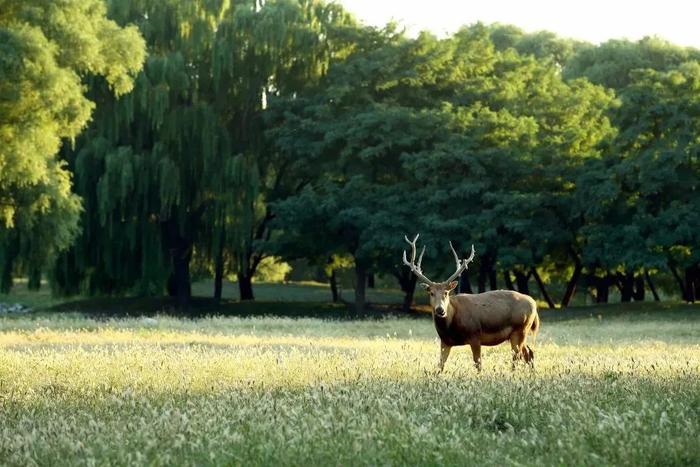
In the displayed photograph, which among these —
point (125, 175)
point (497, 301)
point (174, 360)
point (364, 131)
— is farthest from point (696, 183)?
point (174, 360)

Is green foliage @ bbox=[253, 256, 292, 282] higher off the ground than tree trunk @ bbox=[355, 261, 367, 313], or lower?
higher

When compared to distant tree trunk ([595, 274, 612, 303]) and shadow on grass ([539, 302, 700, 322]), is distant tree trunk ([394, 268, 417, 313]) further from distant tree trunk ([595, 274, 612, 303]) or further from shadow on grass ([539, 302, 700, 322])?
distant tree trunk ([595, 274, 612, 303])

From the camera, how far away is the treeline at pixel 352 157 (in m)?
39.5

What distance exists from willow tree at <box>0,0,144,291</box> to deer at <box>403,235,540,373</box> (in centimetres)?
1378

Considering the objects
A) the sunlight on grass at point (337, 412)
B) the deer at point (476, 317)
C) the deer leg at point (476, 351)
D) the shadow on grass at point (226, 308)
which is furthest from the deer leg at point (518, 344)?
the shadow on grass at point (226, 308)

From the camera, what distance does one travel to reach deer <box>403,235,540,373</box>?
14.2 m

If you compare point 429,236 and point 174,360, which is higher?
point 429,236

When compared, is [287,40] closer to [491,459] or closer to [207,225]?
[207,225]

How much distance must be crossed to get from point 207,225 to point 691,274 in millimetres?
21205

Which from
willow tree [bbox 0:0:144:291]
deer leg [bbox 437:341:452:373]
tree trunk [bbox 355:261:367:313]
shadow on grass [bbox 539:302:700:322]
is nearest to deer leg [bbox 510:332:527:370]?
deer leg [bbox 437:341:452:373]

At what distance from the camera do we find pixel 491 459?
7.20 m

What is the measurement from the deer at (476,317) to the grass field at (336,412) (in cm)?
43

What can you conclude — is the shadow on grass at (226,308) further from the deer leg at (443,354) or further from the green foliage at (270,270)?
the deer leg at (443,354)

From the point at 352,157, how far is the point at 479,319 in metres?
29.3
